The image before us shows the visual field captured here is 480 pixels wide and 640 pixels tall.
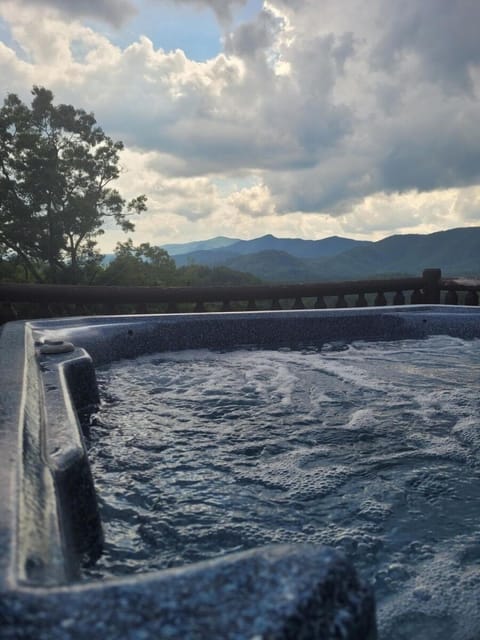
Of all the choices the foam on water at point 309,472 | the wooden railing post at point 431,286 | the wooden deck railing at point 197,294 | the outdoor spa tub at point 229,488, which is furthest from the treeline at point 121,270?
the foam on water at point 309,472

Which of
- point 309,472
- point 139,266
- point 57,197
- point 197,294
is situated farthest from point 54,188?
point 309,472

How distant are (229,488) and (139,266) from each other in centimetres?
2475

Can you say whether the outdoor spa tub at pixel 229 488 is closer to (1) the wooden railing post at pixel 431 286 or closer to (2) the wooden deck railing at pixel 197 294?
(2) the wooden deck railing at pixel 197 294

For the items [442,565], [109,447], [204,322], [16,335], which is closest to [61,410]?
[109,447]

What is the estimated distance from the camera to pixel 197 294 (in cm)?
492

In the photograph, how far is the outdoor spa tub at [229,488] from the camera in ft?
1.91

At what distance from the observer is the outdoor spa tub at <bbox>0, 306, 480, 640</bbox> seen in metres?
0.58

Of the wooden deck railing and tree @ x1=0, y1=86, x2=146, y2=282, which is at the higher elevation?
tree @ x1=0, y1=86, x2=146, y2=282

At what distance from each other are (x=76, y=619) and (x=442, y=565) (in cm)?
110

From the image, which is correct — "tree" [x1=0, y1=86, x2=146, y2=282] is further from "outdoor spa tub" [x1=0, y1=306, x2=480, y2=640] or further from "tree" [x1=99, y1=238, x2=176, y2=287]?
"outdoor spa tub" [x1=0, y1=306, x2=480, y2=640]

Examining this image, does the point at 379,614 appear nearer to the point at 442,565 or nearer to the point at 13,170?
the point at 442,565

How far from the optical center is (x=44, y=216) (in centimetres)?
2133

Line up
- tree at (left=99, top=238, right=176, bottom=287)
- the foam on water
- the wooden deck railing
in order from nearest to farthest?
the foam on water → the wooden deck railing → tree at (left=99, top=238, right=176, bottom=287)

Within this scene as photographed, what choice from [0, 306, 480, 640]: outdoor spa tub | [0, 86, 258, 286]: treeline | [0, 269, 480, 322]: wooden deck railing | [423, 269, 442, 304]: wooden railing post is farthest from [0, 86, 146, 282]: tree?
[0, 306, 480, 640]: outdoor spa tub
